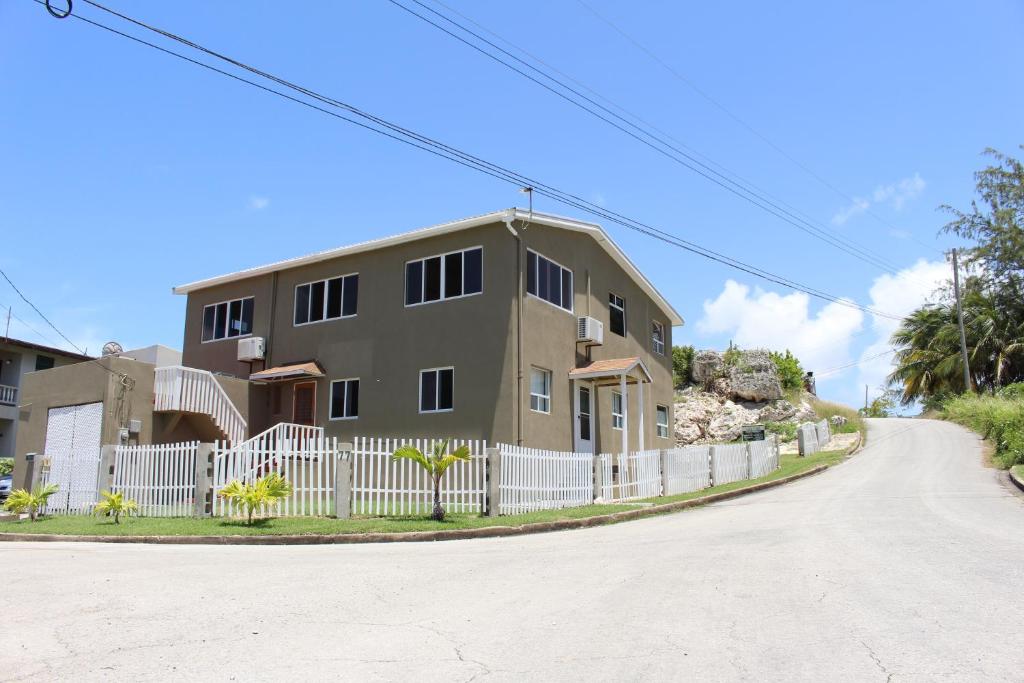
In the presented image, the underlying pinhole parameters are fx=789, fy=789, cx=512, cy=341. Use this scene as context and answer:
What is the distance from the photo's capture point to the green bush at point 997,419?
937 inches

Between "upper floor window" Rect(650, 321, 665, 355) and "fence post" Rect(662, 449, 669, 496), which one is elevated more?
"upper floor window" Rect(650, 321, 665, 355)

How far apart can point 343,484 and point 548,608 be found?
8793mm

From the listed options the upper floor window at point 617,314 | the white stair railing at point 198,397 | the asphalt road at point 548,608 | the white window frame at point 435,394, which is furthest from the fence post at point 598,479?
the white stair railing at point 198,397

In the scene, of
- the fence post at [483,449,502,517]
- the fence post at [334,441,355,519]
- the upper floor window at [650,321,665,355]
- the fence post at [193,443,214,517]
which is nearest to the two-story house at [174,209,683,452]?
the upper floor window at [650,321,665,355]

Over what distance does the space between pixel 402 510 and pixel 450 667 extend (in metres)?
10.6

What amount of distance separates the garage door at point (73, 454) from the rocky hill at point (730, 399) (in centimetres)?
2692

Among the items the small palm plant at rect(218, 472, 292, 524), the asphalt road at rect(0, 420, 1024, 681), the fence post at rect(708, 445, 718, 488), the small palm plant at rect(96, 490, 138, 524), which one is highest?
the fence post at rect(708, 445, 718, 488)


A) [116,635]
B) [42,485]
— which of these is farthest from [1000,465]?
[42,485]

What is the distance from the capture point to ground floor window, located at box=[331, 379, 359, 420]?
22.6 metres

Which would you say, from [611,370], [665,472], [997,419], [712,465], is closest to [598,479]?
[665,472]

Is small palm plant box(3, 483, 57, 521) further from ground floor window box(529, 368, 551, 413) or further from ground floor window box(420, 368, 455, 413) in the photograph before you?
ground floor window box(529, 368, 551, 413)

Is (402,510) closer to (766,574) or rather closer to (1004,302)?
(766,574)

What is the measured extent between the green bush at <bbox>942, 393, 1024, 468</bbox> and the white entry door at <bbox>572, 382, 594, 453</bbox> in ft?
39.5

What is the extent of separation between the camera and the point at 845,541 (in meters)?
10.9
